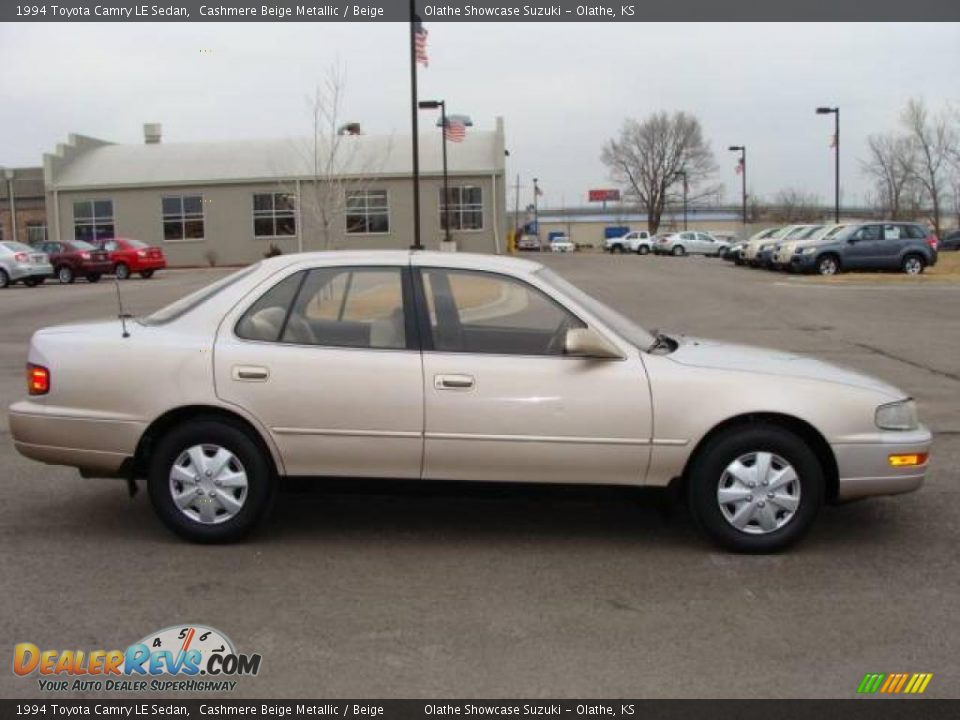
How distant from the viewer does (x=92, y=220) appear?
162 ft

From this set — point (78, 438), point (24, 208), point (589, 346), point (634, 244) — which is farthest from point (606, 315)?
point (634, 244)

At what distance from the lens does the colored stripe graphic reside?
11.3ft

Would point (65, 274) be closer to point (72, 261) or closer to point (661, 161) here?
point (72, 261)

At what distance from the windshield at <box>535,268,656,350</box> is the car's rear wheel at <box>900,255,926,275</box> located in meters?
26.4

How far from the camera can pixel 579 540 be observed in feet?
16.7

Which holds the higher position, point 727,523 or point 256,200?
point 256,200

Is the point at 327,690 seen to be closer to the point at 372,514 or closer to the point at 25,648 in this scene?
the point at 25,648

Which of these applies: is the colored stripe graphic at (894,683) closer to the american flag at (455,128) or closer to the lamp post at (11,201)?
the american flag at (455,128)

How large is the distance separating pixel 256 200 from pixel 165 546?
4533 cm

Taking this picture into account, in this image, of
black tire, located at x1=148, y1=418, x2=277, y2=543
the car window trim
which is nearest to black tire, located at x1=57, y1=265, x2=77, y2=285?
black tire, located at x1=148, y1=418, x2=277, y2=543

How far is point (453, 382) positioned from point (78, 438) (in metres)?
2.00

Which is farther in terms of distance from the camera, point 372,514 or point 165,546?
point 372,514
